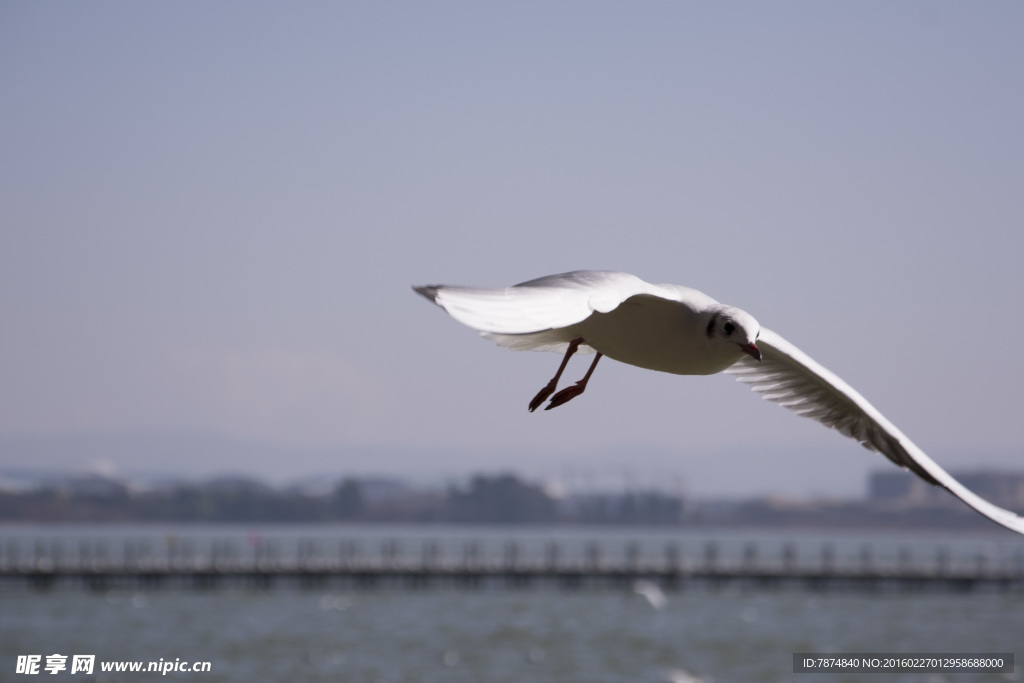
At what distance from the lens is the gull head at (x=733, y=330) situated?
10.7 feet

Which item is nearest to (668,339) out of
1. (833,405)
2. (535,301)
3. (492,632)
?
(535,301)

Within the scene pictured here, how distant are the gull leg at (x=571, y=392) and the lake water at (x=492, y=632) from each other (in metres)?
42.3

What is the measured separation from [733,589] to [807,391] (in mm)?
79823

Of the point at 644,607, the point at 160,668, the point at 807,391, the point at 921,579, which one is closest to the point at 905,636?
the point at 921,579

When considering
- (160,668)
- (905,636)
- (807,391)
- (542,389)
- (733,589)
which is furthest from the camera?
(733,589)

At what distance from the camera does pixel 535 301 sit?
2580 millimetres

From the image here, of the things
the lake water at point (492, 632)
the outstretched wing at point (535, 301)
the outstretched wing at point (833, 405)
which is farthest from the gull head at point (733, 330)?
the lake water at point (492, 632)

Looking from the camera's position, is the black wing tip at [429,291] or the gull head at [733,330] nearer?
the black wing tip at [429,291]

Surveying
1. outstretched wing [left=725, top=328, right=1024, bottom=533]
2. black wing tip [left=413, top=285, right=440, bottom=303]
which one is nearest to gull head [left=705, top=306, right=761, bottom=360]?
outstretched wing [left=725, top=328, right=1024, bottom=533]

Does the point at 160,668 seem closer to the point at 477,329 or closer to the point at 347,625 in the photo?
the point at 347,625

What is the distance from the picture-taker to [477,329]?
2.36 meters

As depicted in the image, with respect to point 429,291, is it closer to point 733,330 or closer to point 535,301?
point 535,301

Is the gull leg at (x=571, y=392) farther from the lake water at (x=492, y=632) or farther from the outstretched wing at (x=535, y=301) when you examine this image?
the lake water at (x=492, y=632)

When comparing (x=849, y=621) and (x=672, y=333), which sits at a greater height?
(x=672, y=333)
